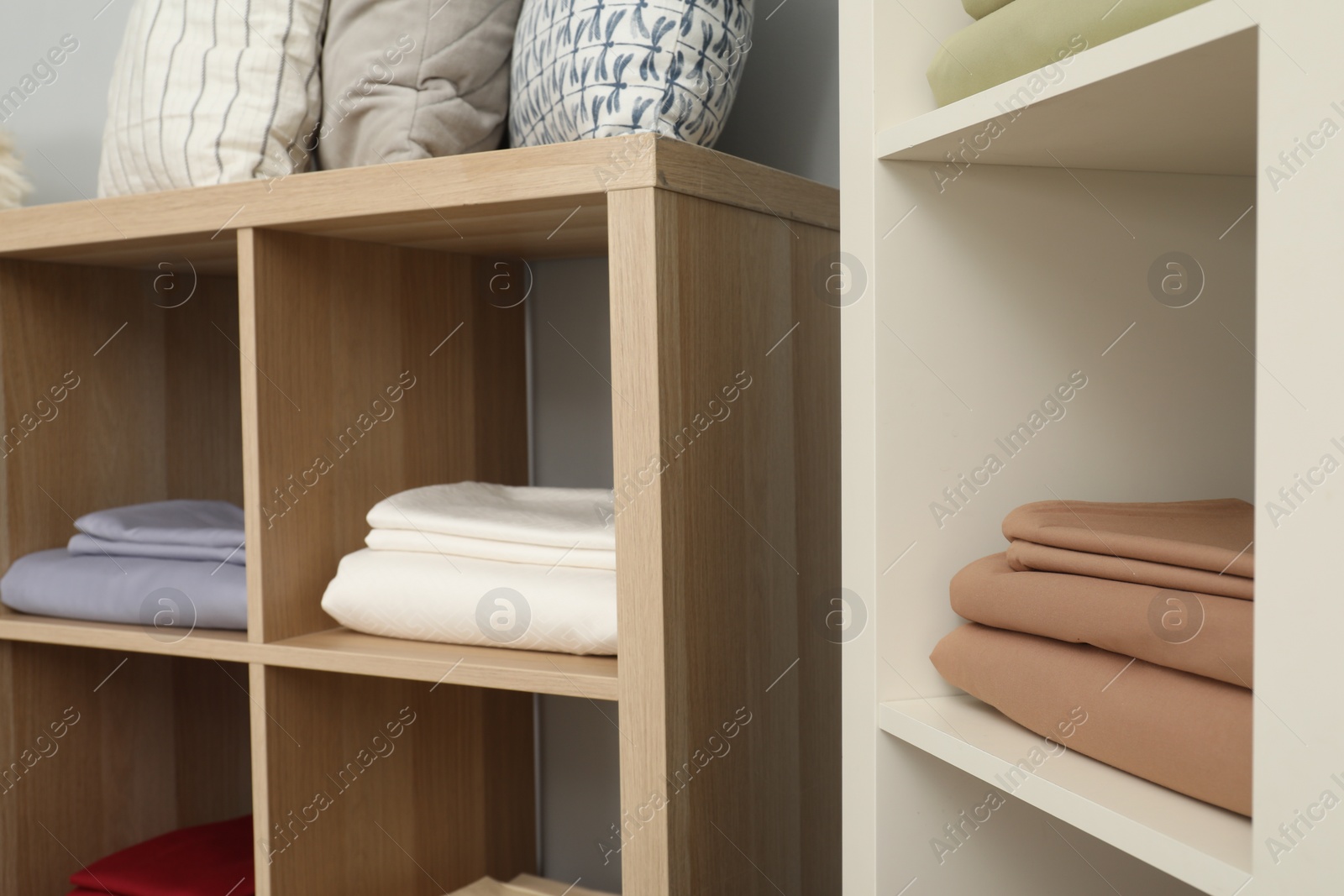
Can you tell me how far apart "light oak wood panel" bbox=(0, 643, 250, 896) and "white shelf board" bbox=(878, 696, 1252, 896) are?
3.28ft

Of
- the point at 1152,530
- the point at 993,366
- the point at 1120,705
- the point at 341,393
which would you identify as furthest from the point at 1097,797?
the point at 341,393

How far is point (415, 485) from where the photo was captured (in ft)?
3.51

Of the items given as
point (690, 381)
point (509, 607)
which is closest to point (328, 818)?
point (509, 607)

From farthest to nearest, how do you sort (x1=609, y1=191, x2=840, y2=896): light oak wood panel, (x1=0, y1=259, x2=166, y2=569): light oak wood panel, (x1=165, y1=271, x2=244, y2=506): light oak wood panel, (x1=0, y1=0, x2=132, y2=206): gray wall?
(x1=0, y1=0, x2=132, y2=206): gray wall
(x1=165, y1=271, x2=244, y2=506): light oak wood panel
(x1=0, y1=259, x2=166, y2=569): light oak wood panel
(x1=609, y1=191, x2=840, y2=896): light oak wood panel

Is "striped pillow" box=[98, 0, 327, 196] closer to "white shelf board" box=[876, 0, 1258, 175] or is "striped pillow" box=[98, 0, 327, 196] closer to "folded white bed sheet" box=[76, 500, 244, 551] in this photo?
"folded white bed sheet" box=[76, 500, 244, 551]

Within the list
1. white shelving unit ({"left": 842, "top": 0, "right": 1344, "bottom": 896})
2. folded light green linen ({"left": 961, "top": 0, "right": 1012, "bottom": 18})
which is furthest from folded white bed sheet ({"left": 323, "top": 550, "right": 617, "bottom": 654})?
folded light green linen ({"left": 961, "top": 0, "right": 1012, "bottom": 18})

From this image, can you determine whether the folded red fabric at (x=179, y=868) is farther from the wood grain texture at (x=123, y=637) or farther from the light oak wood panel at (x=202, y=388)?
the light oak wood panel at (x=202, y=388)

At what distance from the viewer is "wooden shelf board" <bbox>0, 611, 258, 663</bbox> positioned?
92 centimetres

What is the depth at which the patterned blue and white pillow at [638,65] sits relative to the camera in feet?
2.65

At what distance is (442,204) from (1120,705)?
0.60 meters

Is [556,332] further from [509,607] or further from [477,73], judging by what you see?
[509,607]

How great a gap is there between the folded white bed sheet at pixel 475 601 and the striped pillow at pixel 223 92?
39cm

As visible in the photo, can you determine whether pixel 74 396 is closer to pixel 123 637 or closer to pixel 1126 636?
pixel 123 637

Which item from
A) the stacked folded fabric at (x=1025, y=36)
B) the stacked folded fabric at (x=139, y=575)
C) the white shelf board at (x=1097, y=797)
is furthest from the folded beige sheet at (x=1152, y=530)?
the stacked folded fabric at (x=139, y=575)
